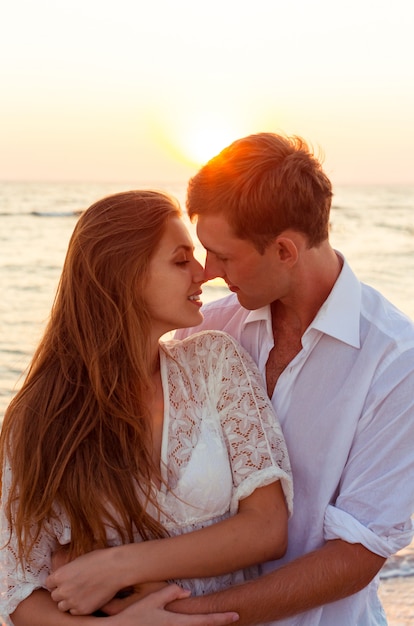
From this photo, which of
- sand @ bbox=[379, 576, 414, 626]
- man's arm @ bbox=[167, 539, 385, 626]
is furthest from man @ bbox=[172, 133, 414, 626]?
sand @ bbox=[379, 576, 414, 626]

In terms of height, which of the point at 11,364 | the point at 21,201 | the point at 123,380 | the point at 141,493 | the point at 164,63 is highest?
the point at 123,380

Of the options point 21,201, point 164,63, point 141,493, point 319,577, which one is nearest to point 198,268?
point 141,493

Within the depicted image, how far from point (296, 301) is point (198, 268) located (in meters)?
0.41

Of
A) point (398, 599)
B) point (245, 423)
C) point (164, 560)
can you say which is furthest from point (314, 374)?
point (398, 599)

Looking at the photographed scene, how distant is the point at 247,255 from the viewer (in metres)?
2.96

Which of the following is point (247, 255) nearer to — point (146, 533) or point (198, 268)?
point (198, 268)

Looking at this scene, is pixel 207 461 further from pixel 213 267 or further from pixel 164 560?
pixel 213 267

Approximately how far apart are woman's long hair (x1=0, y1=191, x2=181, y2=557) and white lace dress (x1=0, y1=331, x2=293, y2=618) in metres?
0.06

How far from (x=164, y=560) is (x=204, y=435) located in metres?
0.38

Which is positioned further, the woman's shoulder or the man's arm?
the woman's shoulder

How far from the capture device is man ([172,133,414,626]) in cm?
267

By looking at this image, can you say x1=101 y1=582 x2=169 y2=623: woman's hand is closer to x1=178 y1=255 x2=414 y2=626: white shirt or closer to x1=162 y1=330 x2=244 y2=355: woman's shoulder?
x1=178 y1=255 x2=414 y2=626: white shirt

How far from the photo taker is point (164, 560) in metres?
2.51

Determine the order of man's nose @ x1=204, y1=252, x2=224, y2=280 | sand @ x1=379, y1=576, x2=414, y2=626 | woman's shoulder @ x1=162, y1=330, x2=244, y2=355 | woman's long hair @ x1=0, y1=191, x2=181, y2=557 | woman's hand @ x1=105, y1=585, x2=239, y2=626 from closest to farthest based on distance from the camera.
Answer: woman's hand @ x1=105, y1=585, x2=239, y2=626, woman's long hair @ x1=0, y1=191, x2=181, y2=557, woman's shoulder @ x1=162, y1=330, x2=244, y2=355, man's nose @ x1=204, y1=252, x2=224, y2=280, sand @ x1=379, y1=576, x2=414, y2=626
